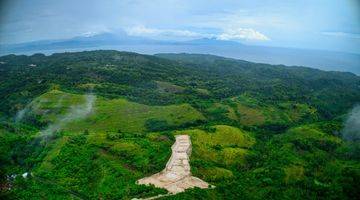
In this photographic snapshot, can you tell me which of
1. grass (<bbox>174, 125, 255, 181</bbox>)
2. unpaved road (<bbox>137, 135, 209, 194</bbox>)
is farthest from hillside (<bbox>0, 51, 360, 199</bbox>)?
unpaved road (<bbox>137, 135, 209, 194</bbox>)

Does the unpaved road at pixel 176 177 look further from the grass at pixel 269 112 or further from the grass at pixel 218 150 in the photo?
the grass at pixel 269 112

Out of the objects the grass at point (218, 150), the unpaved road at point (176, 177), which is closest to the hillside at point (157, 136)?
the grass at point (218, 150)

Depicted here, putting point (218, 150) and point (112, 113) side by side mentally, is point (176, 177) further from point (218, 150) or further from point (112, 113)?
point (112, 113)

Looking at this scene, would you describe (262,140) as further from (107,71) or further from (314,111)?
(107,71)

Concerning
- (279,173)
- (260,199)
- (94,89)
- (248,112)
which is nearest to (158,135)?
(279,173)

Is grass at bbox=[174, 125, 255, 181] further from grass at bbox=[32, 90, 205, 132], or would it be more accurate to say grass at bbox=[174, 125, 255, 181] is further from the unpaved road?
grass at bbox=[32, 90, 205, 132]

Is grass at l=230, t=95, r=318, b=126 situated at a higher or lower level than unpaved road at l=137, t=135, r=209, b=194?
lower
